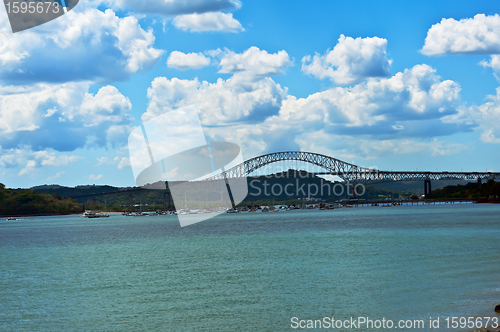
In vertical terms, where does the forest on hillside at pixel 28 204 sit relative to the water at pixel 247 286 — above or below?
Answer: above

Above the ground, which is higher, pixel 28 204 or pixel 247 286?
pixel 28 204

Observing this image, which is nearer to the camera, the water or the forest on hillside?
the water

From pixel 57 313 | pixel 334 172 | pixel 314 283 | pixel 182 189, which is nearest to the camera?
pixel 57 313

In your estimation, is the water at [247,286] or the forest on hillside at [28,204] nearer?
the water at [247,286]

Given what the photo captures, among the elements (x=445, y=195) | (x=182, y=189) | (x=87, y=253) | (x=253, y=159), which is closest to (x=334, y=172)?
(x=253, y=159)

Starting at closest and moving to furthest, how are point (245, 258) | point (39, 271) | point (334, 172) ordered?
point (39, 271), point (245, 258), point (334, 172)

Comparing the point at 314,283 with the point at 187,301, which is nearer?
the point at 187,301

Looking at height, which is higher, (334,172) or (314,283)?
(334,172)

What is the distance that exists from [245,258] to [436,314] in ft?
60.3

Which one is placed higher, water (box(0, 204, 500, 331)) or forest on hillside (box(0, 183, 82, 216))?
forest on hillside (box(0, 183, 82, 216))

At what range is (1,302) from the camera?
22.0 metres

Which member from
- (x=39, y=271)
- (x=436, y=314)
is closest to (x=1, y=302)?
(x=39, y=271)

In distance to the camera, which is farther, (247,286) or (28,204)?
(28,204)

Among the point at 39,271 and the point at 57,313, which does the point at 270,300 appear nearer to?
A: the point at 57,313
